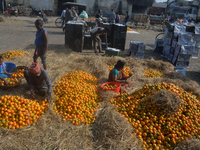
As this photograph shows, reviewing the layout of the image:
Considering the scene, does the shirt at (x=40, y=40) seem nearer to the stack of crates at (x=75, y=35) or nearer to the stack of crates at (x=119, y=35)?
the stack of crates at (x=75, y=35)

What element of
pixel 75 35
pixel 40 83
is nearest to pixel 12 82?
pixel 40 83

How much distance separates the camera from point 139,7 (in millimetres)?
34594

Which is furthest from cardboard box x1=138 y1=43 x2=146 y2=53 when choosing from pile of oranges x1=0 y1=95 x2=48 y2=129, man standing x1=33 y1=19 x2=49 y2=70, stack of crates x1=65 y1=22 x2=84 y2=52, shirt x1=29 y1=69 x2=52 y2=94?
pile of oranges x1=0 y1=95 x2=48 y2=129

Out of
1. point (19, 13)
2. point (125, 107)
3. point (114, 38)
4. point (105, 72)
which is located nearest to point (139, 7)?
point (19, 13)

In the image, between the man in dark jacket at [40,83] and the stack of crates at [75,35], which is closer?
the man in dark jacket at [40,83]

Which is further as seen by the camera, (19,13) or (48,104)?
(19,13)

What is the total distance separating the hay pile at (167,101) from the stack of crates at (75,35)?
22.5ft

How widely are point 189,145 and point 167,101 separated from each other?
1133 millimetres

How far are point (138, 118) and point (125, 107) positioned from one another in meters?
0.54

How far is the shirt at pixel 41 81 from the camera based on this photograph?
14.7 ft

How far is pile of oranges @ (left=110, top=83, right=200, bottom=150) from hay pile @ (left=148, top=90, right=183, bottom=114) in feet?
0.33

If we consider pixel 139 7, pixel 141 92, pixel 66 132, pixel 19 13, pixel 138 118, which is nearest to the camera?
pixel 66 132

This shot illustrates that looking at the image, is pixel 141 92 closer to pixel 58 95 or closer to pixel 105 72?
pixel 105 72

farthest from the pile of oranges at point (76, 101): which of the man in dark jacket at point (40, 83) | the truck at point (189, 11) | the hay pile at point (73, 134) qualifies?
the truck at point (189, 11)
